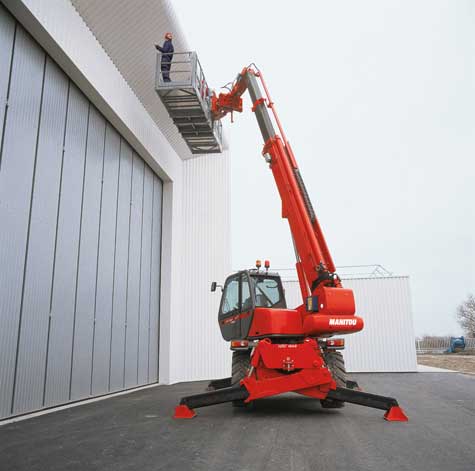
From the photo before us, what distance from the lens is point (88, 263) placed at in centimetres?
994

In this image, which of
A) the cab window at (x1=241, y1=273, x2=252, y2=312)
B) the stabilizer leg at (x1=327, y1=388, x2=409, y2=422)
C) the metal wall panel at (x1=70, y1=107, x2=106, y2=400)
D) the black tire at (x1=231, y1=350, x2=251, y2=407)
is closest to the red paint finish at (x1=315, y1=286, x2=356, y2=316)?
the stabilizer leg at (x1=327, y1=388, x2=409, y2=422)

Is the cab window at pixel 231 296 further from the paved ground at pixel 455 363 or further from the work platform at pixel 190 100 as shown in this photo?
the paved ground at pixel 455 363

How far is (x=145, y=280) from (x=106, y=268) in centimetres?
278

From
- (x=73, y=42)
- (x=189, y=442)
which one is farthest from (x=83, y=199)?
(x=189, y=442)

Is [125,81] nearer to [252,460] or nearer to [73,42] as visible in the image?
[73,42]

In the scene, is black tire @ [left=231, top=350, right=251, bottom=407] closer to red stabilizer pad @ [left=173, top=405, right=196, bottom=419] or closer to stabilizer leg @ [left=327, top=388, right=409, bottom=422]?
red stabilizer pad @ [left=173, top=405, right=196, bottom=419]

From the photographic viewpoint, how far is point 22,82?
778cm

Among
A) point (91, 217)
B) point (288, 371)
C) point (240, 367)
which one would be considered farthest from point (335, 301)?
point (91, 217)

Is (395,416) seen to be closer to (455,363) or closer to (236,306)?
(236,306)

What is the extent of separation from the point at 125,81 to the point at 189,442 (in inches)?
389

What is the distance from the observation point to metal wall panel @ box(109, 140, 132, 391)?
36.6 ft

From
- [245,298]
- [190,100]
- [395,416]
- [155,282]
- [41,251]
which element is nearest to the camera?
[395,416]

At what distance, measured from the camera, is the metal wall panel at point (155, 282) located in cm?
1385

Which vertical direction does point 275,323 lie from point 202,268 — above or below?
below
